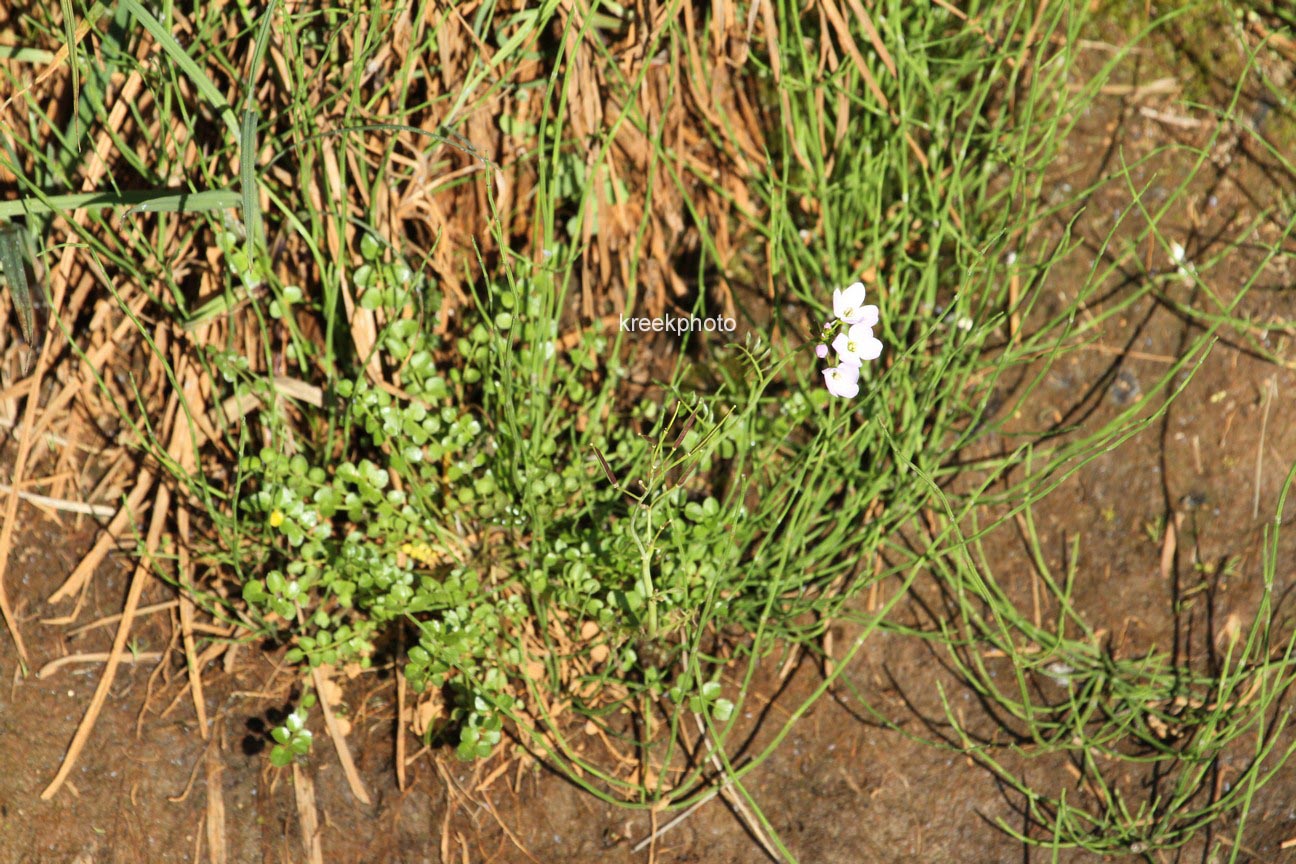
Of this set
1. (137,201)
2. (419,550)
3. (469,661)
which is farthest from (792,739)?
(137,201)

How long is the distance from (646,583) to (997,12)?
3.37 ft

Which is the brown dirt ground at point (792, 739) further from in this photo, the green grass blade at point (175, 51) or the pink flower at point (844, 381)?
the green grass blade at point (175, 51)

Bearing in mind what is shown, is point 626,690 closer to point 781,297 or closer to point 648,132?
point 781,297

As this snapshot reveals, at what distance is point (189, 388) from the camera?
1.50 metres

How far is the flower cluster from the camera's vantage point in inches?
43.0

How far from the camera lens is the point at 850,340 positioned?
3.63 feet

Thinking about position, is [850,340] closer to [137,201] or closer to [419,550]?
[419,550]

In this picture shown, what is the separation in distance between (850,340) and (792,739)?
0.68 metres

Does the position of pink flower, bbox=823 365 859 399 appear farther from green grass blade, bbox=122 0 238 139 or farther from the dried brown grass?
green grass blade, bbox=122 0 238 139

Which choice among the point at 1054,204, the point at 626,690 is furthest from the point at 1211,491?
the point at 626,690

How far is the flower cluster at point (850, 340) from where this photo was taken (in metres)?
1.09

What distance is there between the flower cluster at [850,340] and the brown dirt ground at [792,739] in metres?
0.50

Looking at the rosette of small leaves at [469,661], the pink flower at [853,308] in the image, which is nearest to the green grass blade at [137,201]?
the rosette of small leaves at [469,661]

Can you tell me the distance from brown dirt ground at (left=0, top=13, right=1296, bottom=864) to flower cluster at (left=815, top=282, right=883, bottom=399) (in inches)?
19.6
